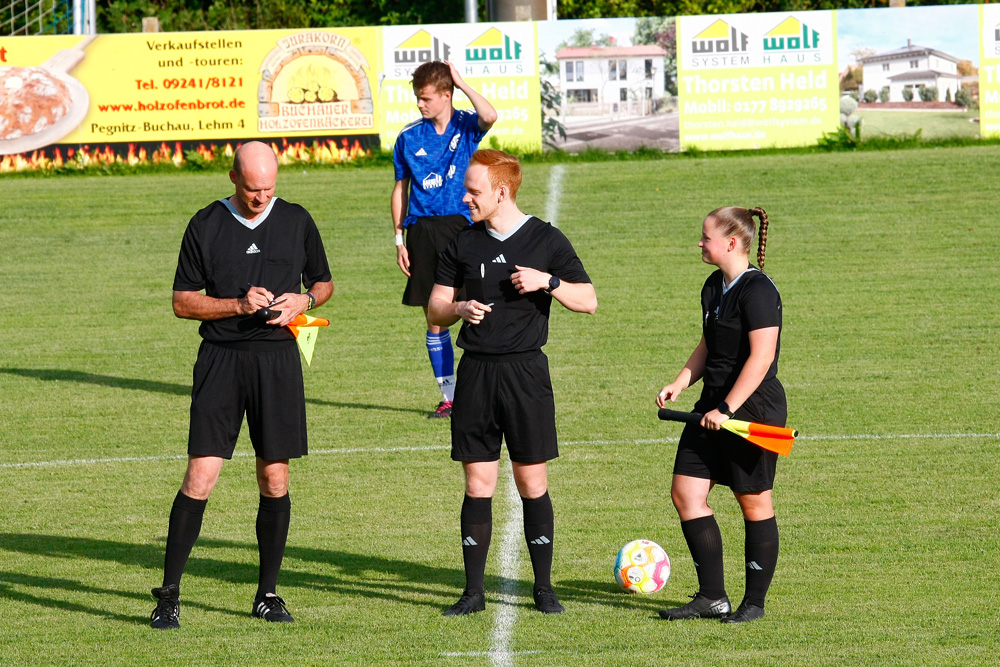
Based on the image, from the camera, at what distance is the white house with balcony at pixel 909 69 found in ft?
61.5

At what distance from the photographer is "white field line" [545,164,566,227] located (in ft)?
55.2

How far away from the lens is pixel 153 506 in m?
7.54

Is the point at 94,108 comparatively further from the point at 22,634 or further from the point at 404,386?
the point at 22,634

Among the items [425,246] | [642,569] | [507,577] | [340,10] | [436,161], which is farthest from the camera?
[340,10]

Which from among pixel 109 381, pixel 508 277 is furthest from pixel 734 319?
pixel 109 381

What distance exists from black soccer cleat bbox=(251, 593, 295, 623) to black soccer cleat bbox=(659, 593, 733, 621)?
67.4 inches

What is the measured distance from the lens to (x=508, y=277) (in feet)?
18.1

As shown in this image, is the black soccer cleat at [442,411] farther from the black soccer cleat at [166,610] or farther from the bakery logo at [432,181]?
the black soccer cleat at [166,610]

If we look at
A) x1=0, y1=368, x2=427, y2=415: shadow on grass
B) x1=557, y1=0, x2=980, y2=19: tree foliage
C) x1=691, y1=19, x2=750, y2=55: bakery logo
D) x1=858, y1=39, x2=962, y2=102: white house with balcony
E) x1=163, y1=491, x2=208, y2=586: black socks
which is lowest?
x1=0, y1=368, x2=427, y2=415: shadow on grass

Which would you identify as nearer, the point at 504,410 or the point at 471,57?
the point at 504,410

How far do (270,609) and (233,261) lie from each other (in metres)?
1.56

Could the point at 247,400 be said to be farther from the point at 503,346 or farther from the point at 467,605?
the point at 467,605

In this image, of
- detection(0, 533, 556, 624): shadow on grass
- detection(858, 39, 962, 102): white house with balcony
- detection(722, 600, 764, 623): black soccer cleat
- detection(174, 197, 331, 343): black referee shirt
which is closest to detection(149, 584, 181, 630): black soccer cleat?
detection(0, 533, 556, 624): shadow on grass

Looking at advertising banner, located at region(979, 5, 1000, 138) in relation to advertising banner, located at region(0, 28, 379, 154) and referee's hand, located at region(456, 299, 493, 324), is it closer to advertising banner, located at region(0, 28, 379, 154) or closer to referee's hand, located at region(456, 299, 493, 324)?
advertising banner, located at region(0, 28, 379, 154)
